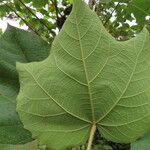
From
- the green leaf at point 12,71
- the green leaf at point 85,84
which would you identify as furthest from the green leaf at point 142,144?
the green leaf at point 12,71

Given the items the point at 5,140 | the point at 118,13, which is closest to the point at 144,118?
the point at 5,140

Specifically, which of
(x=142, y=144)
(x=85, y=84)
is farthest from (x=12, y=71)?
(x=142, y=144)

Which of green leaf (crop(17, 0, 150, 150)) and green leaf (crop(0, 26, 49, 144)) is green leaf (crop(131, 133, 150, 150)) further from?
green leaf (crop(0, 26, 49, 144))

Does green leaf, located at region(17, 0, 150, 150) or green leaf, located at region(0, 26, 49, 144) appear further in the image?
green leaf, located at region(0, 26, 49, 144)

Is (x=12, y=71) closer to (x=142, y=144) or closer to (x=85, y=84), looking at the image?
(x=85, y=84)

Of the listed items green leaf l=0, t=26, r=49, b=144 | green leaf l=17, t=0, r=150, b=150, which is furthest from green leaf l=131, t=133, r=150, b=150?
green leaf l=0, t=26, r=49, b=144

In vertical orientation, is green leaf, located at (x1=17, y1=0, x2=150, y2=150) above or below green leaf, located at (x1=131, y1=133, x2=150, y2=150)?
above

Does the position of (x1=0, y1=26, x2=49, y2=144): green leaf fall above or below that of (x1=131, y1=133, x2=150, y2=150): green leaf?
above

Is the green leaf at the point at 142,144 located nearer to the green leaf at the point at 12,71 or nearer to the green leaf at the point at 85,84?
the green leaf at the point at 85,84

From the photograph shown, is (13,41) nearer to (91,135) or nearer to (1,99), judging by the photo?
(1,99)
